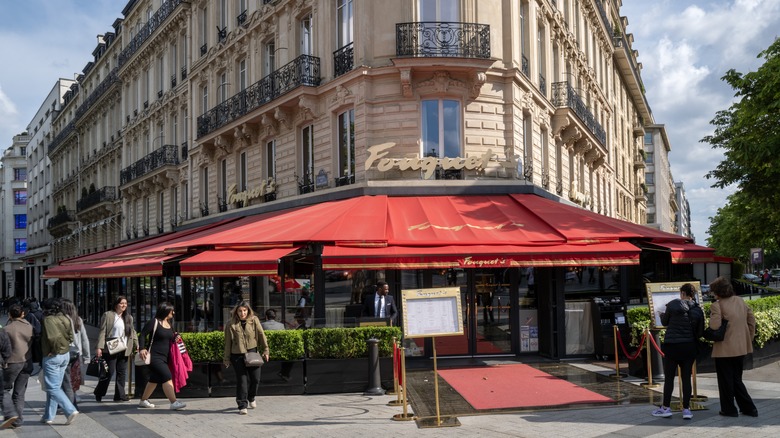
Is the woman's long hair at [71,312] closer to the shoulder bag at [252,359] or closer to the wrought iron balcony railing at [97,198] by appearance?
the shoulder bag at [252,359]

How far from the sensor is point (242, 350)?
941 cm

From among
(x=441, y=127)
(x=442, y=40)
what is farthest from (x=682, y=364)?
(x=442, y=40)

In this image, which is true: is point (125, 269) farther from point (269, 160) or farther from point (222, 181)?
point (222, 181)

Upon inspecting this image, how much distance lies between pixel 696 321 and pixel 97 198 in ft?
115

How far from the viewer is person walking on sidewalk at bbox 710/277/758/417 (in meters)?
8.13

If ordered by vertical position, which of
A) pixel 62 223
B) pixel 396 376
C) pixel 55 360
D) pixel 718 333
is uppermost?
pixel 62 223

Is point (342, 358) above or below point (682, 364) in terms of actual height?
below

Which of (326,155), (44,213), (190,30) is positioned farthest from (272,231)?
(44,213)

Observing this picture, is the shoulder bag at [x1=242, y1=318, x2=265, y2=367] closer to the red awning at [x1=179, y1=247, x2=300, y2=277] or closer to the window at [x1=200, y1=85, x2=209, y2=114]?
the red awning at [x1=179, y1=247, x2=300, y2=277]

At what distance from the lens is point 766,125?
68.4 feet

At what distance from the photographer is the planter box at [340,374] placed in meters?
10.8

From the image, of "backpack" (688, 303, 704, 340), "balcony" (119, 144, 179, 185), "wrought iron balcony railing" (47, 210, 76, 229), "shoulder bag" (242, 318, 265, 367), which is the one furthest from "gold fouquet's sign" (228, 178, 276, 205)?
"wrought iron balcony railing" (47, 210, 76, 229)

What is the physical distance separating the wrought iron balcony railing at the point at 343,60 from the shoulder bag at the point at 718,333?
1035 centimetres

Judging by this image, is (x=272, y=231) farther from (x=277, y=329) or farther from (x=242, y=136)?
(x=242, y=136)
